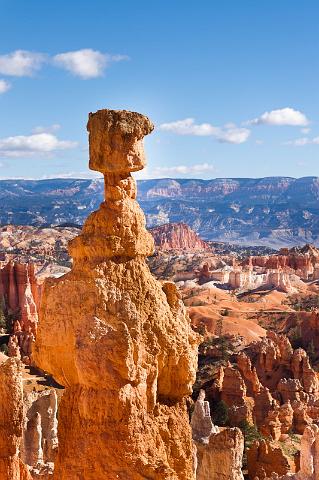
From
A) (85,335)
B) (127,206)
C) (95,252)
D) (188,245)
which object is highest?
(127,206)

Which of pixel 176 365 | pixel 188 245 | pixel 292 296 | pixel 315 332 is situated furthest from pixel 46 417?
pixel 188 245

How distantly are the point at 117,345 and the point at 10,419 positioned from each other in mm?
1988

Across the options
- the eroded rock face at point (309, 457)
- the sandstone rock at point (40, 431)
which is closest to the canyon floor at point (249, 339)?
the sandstone rock at point (40, 431)

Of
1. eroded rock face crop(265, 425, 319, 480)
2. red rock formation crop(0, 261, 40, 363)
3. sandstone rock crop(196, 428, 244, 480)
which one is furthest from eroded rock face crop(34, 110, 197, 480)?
red rock formation crop(0, 261, 40, 363)

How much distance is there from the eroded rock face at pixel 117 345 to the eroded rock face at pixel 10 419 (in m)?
0.93

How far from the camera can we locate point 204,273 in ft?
282

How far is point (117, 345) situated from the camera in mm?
5637

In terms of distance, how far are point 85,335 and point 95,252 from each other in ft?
2.80

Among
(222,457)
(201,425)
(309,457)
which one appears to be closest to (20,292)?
(201,425)

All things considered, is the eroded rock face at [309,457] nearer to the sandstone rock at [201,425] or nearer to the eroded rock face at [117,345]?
the sandstone rock at [201,425]

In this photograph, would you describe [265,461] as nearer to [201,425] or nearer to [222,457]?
[201,425]

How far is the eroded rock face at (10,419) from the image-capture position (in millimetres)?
6781

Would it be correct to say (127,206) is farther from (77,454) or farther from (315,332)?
(315,332)

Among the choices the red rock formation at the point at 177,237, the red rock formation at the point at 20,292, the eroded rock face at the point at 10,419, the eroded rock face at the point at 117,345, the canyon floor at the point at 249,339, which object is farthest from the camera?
the red rock formation at the point at 177,237
